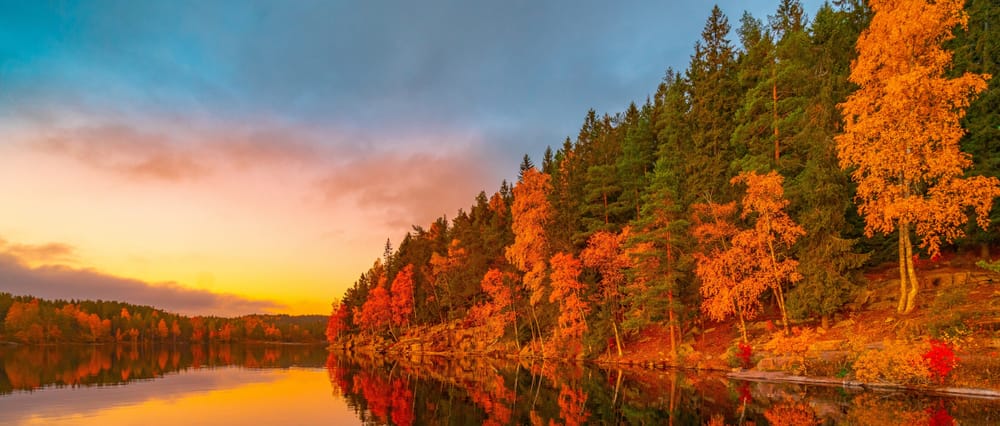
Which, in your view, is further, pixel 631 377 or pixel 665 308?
pixel 665 308

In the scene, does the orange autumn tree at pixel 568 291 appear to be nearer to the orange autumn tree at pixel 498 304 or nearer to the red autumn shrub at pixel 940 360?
the orange autumn tree at pixel 498 304

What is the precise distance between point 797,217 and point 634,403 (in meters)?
17.9

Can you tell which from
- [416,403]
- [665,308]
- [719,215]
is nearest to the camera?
[416,403]

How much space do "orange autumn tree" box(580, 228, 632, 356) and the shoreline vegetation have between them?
20 cm

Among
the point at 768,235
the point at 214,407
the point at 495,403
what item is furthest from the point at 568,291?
the point at 214,407

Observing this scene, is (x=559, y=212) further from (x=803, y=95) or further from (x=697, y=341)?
(x=803, y=95)

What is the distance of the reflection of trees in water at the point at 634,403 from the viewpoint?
17.7 meters

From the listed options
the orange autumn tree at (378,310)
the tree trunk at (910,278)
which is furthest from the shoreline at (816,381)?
the orange autumn tree at (378,310)

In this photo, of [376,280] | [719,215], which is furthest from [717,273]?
[376,280]

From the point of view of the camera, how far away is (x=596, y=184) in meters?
49.8

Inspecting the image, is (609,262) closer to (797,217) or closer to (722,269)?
(722,269)

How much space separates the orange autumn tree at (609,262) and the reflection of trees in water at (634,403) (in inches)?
404

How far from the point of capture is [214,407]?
83.6ft

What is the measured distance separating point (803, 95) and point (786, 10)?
18259 millimetres
